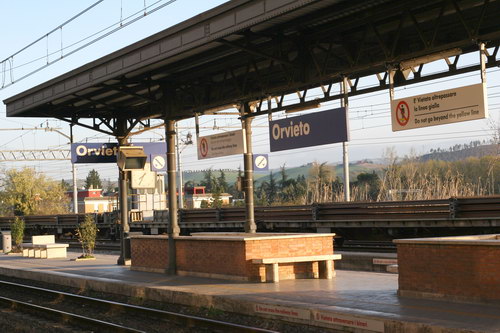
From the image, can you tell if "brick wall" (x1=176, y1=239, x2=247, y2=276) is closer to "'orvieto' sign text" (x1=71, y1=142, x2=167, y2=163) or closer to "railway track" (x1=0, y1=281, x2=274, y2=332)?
"railway track" (x1=0, y1=281, x2=274, y2=332)

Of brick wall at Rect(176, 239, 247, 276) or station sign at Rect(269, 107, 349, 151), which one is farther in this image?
brick wall at Rect(176, 239, 247, 276)

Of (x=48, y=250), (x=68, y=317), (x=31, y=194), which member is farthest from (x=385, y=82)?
(x=31, y=194)

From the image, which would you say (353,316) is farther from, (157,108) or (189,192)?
(189,192)

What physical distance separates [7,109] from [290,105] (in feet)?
36.4

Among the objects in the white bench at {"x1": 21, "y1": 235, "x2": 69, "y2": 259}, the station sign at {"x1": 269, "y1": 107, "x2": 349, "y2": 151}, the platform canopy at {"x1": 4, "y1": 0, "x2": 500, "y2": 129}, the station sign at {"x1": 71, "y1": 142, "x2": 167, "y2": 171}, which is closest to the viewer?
the platform canopy at {"x1": 4, "y1": 0, "x2": 500, "y2": 129}

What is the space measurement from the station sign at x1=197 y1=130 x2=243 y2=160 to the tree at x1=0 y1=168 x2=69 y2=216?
4940cm

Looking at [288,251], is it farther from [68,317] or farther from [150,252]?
[150,252]

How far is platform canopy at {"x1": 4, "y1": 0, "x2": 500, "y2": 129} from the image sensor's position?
466 inches

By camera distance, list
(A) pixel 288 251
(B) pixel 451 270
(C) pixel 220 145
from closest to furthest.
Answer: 1. (B) pixel 451 270
2. (A) pixel 288 251
3. (C) pixel 220 145

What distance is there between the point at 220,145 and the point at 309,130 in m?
3.43

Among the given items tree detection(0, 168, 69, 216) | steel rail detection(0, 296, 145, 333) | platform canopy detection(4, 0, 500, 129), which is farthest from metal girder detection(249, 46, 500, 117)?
tree detection(0, 168, 69, 216)

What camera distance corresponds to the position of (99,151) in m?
21.6

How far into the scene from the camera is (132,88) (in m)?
18.2

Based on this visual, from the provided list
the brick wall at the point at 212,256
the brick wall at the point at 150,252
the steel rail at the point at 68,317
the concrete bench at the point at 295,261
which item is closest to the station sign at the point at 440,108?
the concrete bench at the point at 295,261
